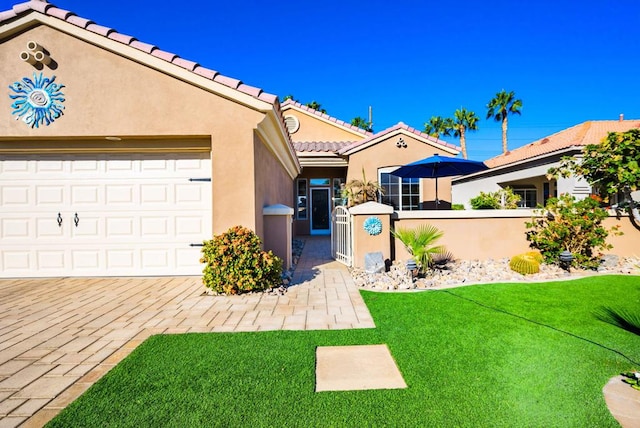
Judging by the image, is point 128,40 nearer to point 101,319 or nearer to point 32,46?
point 32,46

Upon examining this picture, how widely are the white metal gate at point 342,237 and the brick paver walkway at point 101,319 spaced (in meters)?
1.27

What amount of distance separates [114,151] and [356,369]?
7102 millimetres

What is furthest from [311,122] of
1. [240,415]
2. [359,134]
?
[240,415]

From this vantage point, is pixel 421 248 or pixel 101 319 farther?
pixel 421 248

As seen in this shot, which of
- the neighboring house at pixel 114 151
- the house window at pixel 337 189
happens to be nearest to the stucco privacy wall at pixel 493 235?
the neighboring house at pixel 114 151

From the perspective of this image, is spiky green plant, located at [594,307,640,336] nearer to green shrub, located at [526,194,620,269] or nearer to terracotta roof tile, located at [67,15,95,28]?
green shrub, located at [526,194,620,269]

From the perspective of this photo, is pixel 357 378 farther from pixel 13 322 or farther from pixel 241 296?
pixel 13 322

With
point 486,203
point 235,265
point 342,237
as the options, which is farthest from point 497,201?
point 235,265

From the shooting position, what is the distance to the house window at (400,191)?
1447cm

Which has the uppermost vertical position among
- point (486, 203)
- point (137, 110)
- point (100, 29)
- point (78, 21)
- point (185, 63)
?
point (78, 21)

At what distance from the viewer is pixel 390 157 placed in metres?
14.5

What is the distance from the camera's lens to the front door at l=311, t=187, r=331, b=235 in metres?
17.8

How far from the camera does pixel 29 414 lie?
268 centimetres

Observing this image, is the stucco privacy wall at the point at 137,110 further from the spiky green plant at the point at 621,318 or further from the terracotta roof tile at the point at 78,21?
the spiky green plant at the point at 621,318
